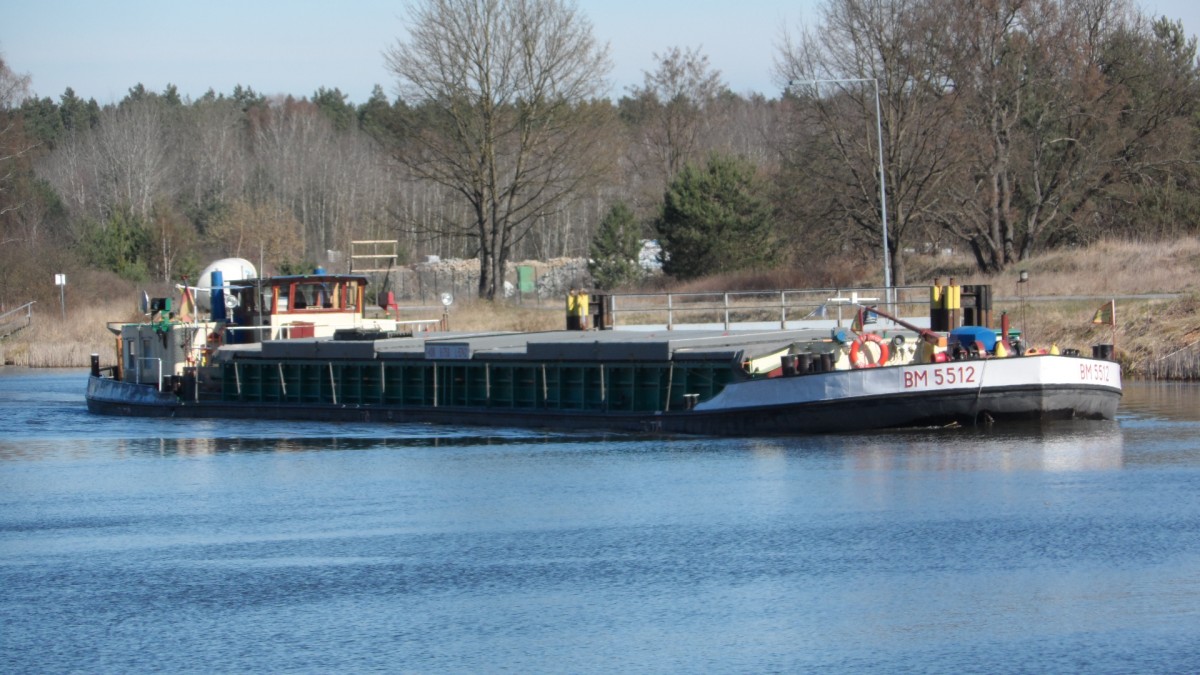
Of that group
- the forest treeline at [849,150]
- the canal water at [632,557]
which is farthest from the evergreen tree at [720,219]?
the canal water at [632,557]

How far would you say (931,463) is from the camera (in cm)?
2172

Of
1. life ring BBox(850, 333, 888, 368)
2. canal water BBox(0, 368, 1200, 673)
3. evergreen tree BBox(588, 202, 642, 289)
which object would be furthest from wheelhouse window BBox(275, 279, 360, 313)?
evergreen tree BBox(588, 202, 642, 289)

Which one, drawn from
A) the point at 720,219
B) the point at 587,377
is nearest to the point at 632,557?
the point at 587,377

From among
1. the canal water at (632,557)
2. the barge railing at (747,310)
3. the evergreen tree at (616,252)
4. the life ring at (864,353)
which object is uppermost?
the evergreen tree at (616,252)

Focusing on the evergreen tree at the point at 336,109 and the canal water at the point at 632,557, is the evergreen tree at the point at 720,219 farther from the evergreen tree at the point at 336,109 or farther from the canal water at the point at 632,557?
the evergreen tree at the point at 336,109

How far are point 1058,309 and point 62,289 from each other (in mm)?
39784

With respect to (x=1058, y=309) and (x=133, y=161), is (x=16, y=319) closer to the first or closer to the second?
(x=133, y=161)

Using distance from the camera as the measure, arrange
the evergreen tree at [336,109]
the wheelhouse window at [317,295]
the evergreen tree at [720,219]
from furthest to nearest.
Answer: the evergreen tree at [336,109], the evergreen tree at [720,219], the wheelhouse window at [317,295]

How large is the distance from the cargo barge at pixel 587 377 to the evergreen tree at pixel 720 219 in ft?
94.8

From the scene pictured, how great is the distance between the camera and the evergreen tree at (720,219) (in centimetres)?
6400

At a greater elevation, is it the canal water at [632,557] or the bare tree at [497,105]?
the bare tree at [497,105]

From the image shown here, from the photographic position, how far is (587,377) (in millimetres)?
28953

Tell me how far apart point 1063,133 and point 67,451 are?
4217 cm

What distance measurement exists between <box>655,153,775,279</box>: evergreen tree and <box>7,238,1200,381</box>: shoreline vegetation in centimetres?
196
